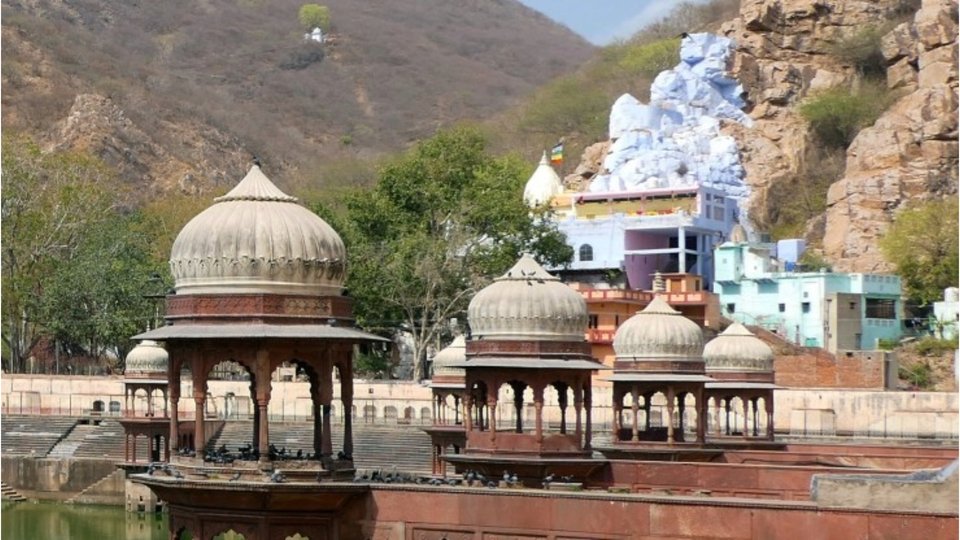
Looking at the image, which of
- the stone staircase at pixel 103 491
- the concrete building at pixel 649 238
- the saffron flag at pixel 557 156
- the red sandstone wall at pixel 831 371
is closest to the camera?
the stone staircase at pixel 103 491

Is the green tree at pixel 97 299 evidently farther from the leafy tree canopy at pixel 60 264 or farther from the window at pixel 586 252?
the window at pixel 586 252

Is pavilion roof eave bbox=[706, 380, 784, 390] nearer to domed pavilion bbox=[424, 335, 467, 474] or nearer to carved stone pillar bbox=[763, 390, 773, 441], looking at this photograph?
carved stone pillar bbox=[763, 390, 773, 441]

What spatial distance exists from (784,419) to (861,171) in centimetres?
2501

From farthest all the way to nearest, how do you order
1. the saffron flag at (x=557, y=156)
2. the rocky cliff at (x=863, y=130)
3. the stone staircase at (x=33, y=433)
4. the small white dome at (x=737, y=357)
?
the saffron flag at (x=557, y=156)
the rocky cliff at (x=863, y=130)
the stone staircase at (x=33, y=433)
the small white dome at (x=737, y=357)

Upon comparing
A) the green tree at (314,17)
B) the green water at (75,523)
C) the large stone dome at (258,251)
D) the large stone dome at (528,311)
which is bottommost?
the green water at (75,523)

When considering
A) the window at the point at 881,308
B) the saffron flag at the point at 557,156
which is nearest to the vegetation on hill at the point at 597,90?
the saffron flag at the point at 557,156

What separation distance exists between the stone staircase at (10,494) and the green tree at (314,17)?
13121 cm

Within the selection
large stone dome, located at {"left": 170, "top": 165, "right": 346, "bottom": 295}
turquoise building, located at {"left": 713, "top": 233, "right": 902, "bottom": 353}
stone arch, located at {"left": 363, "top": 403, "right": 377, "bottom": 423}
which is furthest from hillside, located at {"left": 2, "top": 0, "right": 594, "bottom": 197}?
large stone dome, located at {"left": 170, "top": 165, "right": 346, "bottom": 295}

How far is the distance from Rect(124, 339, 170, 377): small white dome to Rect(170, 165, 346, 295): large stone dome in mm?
24600

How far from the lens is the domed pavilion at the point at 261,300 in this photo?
79.8 feet

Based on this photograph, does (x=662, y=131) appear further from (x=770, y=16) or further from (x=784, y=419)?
(x=784, y=419)

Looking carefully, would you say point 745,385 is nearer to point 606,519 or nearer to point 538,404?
point 538,404

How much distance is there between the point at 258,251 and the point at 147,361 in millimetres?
25660

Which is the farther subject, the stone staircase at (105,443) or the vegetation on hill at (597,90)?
the vegetation on hill at (597,90)
